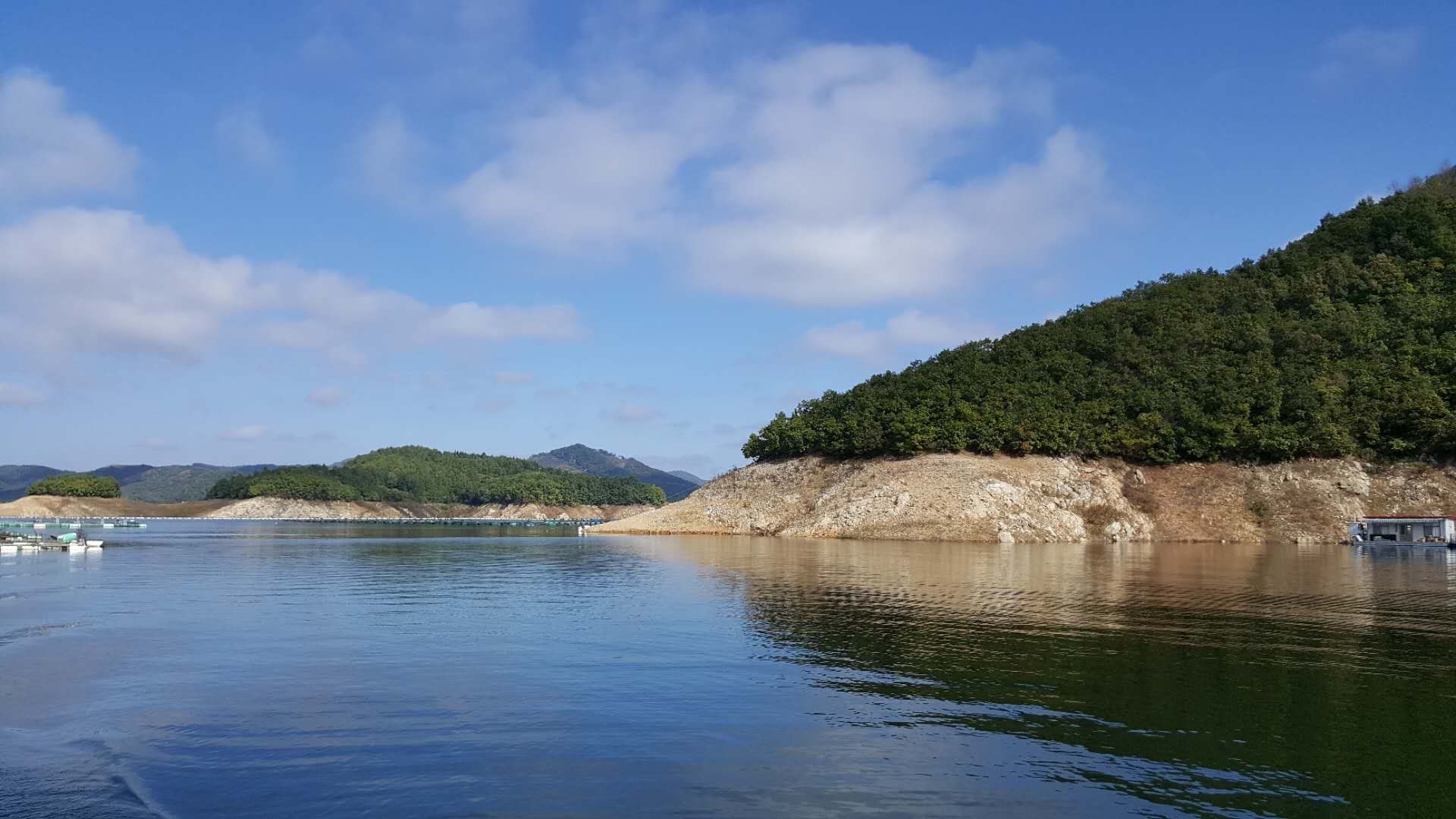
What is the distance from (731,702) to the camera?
23484 millimetres

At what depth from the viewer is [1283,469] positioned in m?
113

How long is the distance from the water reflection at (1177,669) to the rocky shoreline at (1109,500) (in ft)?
162

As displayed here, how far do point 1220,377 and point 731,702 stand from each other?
413 ft

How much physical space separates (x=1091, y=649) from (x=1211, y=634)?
6.74 m

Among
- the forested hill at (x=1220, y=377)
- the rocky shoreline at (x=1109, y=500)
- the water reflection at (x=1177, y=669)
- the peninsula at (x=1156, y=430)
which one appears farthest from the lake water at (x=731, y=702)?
the forested hill at (x=1220, y=377)

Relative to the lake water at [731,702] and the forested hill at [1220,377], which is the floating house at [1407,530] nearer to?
the forested hill at [1220,377]

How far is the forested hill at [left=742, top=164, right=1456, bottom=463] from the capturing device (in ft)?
375

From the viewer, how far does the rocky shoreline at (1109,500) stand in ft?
353

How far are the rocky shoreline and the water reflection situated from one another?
162 ft

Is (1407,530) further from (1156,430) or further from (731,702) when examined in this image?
(731,702)

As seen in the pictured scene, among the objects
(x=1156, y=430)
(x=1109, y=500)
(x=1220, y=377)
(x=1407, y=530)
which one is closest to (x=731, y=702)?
(x=1109, y=500)

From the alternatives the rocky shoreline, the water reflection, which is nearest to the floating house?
the rocky shoreline

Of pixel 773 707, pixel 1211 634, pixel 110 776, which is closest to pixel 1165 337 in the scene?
pixel 1211 634

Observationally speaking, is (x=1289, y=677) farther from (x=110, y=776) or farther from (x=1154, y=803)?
(x=110, y=776)
